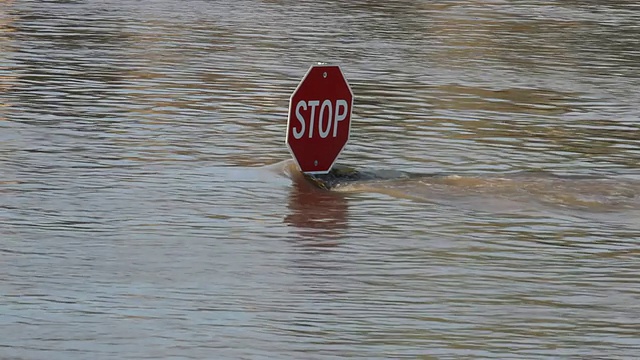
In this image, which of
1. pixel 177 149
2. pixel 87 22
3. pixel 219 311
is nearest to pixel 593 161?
pixel 177 149

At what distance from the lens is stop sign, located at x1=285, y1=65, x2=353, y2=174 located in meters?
10.4

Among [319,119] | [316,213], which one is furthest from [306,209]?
[319,119]

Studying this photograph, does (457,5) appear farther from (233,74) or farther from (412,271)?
(412,271)

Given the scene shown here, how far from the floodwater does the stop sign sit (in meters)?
0.22

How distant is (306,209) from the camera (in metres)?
9.55

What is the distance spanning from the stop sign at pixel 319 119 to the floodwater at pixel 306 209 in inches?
8.7

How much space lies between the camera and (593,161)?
1155cm

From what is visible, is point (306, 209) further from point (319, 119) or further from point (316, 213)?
point (319, 119)

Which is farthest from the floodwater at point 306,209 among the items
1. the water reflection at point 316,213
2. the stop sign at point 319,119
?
the stop sign at point 319,119

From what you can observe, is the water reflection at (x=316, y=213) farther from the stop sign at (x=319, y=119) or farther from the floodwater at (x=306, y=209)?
the stop sign at (x=319, y=119)

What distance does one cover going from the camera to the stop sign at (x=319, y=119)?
10.4 metres

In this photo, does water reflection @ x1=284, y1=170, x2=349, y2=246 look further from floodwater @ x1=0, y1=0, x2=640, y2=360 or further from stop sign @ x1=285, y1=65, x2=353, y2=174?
stop sign @ x1=285, y1=65, x2=353, y2=174

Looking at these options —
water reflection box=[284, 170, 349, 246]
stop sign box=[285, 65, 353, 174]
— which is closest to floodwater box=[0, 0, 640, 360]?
water reflection box=[284, 170, 349, 246]

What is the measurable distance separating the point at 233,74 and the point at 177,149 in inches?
192
